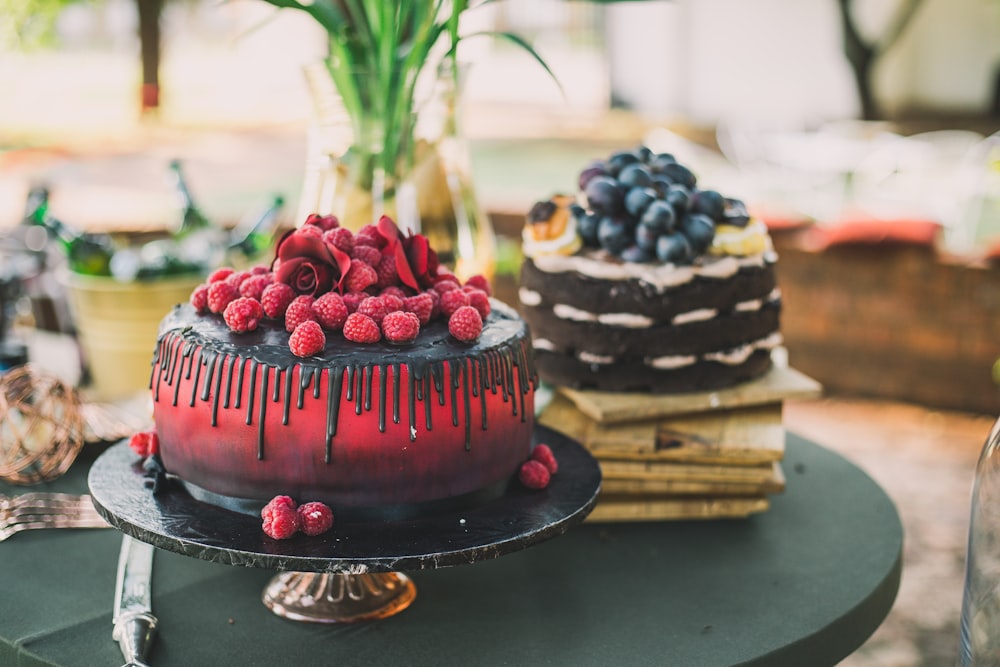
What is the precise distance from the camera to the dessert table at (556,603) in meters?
1.22

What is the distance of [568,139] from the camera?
1045 centimetres

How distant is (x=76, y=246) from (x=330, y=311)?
3.99 ft

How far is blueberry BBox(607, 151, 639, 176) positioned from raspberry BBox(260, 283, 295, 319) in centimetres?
64

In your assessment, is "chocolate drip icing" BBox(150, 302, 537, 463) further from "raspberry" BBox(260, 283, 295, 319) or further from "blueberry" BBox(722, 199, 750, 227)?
"blueberry" BBox(722, 199, 750, 227)

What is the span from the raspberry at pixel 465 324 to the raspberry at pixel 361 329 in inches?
3.6

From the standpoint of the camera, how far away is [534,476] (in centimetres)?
126

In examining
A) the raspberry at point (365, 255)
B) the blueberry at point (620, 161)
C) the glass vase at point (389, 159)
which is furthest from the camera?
the glass vase at point (389, 159)

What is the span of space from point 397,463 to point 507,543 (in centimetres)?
15

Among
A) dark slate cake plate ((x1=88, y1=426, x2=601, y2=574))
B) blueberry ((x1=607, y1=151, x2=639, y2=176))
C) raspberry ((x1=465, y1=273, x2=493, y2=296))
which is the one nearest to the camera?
dark slate cake plate ((x1=88, y1=426, x2=601, y2=574))

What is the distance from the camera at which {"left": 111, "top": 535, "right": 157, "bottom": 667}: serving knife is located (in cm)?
117

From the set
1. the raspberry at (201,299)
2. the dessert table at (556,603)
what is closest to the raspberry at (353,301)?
the raspberry at (201,299)

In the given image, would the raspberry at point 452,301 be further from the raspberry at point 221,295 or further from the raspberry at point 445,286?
the raspberry at point 221,295

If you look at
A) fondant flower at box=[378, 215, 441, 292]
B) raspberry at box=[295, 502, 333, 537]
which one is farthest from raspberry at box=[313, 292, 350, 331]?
raspberry at box=[295, 502, 333, 537]

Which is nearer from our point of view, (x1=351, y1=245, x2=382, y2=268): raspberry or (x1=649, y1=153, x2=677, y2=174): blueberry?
(x1=351, y1=245, x2=382, y2=268): raspberry
